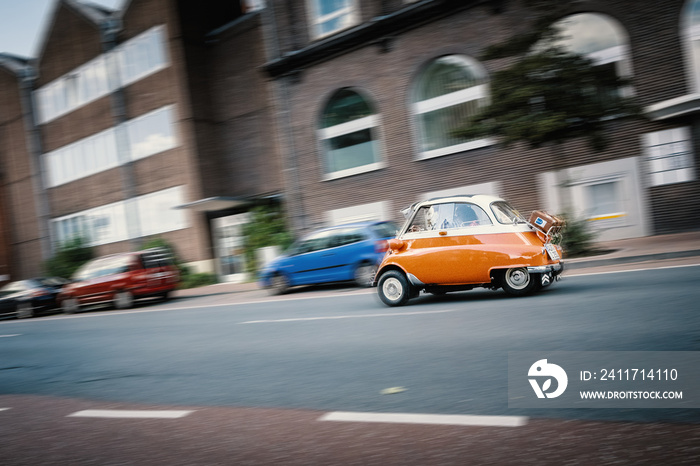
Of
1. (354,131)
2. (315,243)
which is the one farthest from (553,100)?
(354,131)

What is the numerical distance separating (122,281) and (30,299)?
4719 mm

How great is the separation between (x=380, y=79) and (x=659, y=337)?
669 inches

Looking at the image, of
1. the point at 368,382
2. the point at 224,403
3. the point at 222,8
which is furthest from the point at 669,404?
the point at 222,8

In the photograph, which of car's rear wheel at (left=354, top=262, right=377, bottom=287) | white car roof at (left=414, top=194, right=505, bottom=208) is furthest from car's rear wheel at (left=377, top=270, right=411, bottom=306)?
car's rear wheel at (left=354, top=262, right=377, bottom=287)

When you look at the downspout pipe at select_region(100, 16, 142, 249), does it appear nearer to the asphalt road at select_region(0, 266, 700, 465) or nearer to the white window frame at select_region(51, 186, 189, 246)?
the white window frame at select_region(51, 186, 189, 246)

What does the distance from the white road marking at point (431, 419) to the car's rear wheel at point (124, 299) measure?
566 inches

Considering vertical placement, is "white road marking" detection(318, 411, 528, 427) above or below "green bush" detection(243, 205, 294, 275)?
below

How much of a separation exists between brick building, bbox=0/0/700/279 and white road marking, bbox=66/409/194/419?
1245cm

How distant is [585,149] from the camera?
57.3 feet

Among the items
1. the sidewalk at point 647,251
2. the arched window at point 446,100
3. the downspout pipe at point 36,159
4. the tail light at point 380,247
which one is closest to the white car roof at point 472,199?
the sidewalk at point 647,251

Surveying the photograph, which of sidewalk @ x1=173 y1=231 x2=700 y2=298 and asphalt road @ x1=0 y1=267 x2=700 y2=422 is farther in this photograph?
sidewalk @ x1=173 y1=231 x2=700 y2=298

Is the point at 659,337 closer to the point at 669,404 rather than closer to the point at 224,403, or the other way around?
the point at 669,404

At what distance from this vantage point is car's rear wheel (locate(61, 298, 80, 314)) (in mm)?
18328

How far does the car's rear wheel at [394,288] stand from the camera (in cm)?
967
